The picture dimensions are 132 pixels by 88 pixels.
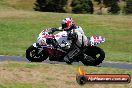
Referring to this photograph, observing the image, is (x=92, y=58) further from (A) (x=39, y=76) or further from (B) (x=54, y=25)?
(B) (x=54, y=25)

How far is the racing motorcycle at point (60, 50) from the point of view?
58.4 ft

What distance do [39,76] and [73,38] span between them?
4069mm

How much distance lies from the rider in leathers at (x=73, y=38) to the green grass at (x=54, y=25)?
12233mm

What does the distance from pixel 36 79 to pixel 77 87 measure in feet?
4.39

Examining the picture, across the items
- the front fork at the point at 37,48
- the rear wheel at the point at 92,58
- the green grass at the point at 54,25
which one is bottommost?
the green grass at the point at 54,25

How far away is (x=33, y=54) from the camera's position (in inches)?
715

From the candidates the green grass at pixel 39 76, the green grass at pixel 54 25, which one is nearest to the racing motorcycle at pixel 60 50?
the green grass at pixel 39 76

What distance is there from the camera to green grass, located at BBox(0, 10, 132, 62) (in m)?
33.2

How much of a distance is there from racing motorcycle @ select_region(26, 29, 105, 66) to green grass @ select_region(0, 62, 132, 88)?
2.42 metres

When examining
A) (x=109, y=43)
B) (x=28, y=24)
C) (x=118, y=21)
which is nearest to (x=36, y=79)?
(x=109, y=43)

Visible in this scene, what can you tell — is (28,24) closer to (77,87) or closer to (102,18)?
(102,18)

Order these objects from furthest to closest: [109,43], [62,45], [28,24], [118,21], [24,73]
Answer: [118,21] < [28,24] < [109,43] < [62,45] < [24,73]

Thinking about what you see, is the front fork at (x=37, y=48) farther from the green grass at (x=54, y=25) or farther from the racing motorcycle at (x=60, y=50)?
the green grass at (x=54, y=25)

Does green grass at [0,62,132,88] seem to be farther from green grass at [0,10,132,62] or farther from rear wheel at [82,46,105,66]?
green grass at [0,10,132,62]
